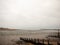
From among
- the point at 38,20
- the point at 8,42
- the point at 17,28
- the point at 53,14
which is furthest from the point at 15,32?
the point at 53,14

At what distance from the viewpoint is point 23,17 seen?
2.37 metres

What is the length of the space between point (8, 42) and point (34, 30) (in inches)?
21.2

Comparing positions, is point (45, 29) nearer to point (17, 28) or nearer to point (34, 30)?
point (34, 30)

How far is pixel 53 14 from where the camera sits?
241 centimetres

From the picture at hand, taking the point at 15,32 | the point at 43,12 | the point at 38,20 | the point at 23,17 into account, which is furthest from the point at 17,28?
the point at 43,12

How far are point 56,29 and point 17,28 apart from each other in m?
0.75

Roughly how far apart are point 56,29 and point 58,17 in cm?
24

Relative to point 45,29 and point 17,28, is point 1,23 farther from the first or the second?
point 45,29

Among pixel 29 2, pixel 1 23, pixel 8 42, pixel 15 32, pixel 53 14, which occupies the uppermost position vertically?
pixel 29 2

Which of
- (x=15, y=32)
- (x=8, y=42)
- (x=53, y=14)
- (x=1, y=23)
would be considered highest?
(x=53, y=14)

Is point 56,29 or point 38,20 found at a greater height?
point 38,20

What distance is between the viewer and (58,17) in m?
2.41

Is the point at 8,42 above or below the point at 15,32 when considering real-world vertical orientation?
below

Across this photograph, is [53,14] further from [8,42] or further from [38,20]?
[8,42]
